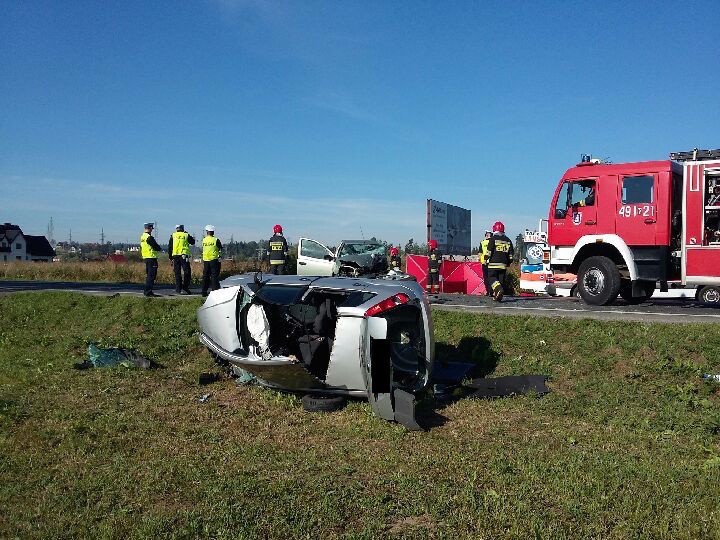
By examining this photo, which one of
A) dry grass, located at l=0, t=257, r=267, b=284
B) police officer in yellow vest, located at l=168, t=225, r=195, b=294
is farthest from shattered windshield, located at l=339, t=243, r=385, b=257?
dry grass, located at l=0, t=257, r=267, b=284

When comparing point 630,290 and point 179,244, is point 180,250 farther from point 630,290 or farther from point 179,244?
point 630,290

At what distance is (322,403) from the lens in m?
7.03

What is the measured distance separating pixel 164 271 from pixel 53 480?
22949 millimetres

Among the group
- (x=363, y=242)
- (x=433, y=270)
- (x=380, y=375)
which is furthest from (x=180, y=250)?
(x=380, y=375)

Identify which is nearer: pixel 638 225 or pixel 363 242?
pixel 638 225

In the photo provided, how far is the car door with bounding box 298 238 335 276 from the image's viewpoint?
17.5 metres

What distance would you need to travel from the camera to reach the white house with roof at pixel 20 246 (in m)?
74.6

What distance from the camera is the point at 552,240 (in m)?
13.4

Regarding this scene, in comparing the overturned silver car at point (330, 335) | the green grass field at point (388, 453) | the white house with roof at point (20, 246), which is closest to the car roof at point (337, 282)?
the overturned silver car at point (330, 335)

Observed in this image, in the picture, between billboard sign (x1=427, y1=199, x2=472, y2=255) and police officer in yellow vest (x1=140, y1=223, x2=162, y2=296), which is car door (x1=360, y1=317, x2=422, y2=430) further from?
billboard sign (x1=427, y1=199, x2=472, y2=255)

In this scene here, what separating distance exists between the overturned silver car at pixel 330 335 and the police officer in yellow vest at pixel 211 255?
21.1 feet

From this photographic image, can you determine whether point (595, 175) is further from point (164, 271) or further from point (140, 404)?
point (164, 271)

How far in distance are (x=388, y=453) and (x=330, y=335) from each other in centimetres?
208

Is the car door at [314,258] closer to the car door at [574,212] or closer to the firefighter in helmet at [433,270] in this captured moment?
the firefighter in helmet at [433,270]
